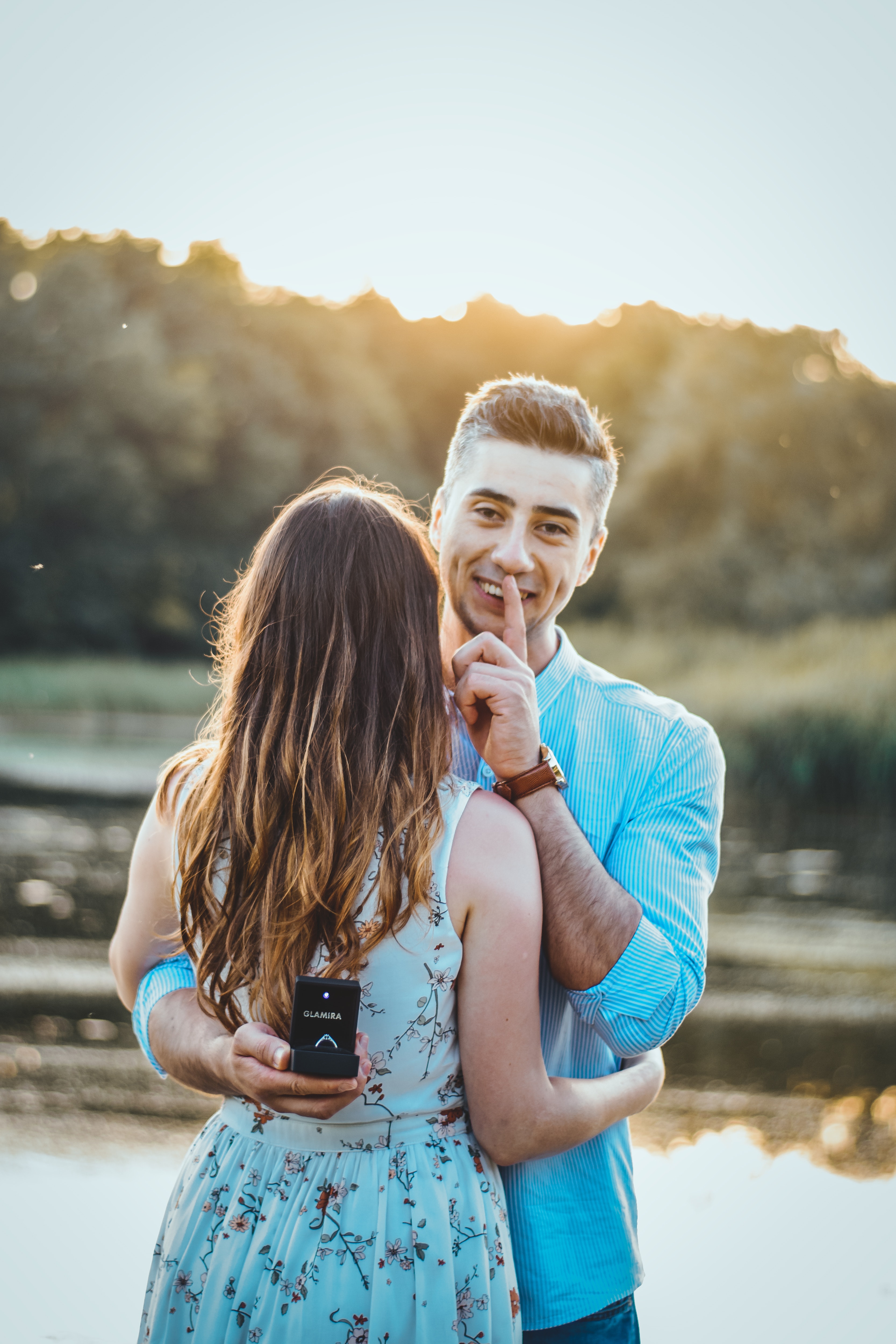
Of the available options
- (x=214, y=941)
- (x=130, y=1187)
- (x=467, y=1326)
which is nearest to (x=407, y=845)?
(x=214, y=941)

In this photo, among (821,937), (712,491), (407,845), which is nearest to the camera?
(407,845)

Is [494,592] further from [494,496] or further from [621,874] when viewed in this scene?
[621,874]

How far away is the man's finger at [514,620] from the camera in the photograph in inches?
82.0

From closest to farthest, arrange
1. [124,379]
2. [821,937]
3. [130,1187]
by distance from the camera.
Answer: [130,1187] → [821,937] → [124,379]

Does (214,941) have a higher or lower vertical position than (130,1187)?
higher

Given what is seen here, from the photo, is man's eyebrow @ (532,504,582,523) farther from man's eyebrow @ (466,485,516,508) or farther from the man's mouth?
the man's mouth

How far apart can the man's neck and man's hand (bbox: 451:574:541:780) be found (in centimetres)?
27

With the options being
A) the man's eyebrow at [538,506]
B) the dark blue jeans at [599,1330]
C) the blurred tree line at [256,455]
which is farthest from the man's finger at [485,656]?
the blurred tree line at [256,455]

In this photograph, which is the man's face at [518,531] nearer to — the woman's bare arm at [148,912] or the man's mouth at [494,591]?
the man's mouth at [494,591]

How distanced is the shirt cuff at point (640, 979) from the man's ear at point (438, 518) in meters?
0.98

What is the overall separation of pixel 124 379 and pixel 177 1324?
26028mm

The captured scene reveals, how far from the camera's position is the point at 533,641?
2195mm

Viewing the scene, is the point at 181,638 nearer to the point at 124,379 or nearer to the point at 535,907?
the point at 124,379

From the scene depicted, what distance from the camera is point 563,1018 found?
183 centimetres
